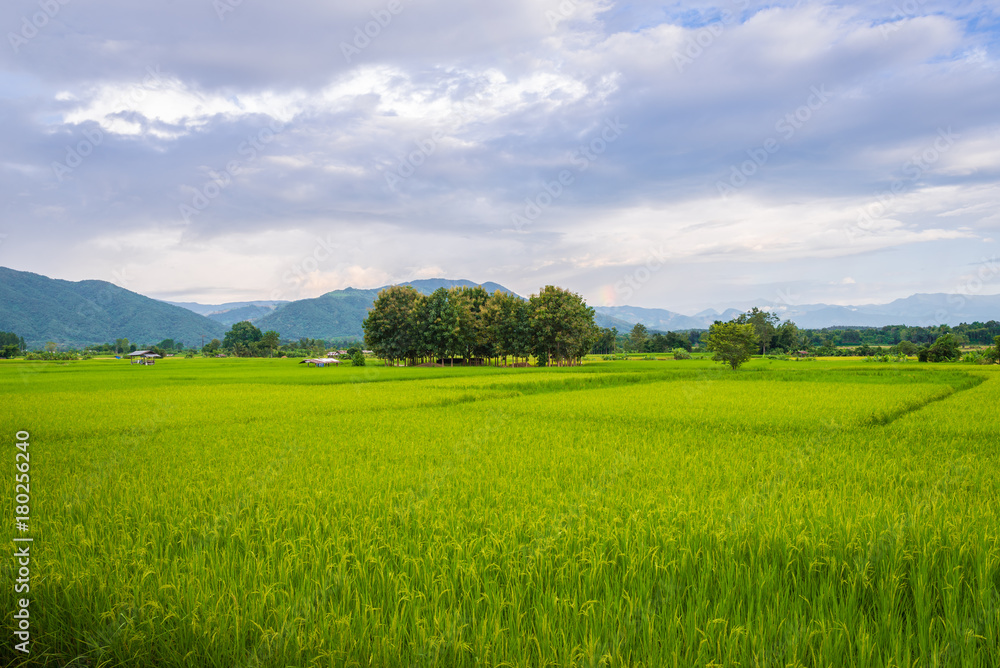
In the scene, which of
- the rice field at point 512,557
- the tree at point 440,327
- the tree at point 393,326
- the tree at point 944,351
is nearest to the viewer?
the rice field at point 512,557

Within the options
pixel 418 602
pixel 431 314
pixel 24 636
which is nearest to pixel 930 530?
pixel 418 602

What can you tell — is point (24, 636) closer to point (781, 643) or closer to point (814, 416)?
point (781, 643)

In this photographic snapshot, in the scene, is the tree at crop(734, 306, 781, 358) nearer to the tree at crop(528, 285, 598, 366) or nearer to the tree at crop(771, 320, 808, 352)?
the tree at crop(771, 320, 808, 352)

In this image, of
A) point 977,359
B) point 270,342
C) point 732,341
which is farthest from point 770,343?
point 270,342

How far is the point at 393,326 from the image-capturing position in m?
71.1

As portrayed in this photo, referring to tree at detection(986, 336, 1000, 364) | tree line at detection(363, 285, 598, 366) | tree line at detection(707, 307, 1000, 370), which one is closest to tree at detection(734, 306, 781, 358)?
tree line at detection(707, 307, 1000, 370)

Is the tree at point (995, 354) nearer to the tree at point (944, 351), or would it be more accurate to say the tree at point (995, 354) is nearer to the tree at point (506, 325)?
the tree at point (944, 351)

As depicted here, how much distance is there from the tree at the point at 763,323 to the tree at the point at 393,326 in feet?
261

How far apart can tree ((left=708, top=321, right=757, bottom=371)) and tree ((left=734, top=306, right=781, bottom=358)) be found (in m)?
62.1

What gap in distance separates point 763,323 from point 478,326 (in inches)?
3238

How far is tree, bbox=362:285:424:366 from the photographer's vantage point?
2744 inches

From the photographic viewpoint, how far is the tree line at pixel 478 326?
65.5m

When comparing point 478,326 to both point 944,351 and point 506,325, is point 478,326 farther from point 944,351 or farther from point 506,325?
point 944,351

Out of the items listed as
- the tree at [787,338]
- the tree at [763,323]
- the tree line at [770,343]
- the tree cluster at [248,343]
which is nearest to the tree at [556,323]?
the tree line at [770,343]
